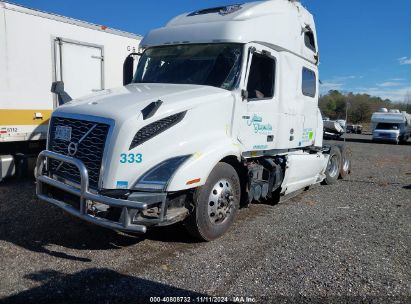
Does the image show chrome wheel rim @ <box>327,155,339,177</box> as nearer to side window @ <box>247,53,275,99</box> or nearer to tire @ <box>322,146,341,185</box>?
tire @ <box>322,146,341,185</box>

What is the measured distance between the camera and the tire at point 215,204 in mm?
4879

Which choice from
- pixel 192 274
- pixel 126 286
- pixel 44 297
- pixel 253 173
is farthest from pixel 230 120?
pixel 44 297

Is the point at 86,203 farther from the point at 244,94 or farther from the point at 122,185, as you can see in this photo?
the point at 244,94

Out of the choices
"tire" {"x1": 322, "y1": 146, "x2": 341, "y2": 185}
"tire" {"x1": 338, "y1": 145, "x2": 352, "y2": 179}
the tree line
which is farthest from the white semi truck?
the tree line

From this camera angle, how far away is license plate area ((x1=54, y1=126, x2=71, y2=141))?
15.9ft

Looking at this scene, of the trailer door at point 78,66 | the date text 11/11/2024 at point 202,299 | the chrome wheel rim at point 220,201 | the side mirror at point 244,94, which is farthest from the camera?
the trailer door at point 78,66

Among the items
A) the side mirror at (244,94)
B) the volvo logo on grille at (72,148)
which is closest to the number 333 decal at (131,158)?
the volvo logo on grille at (72,148)

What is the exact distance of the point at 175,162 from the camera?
454 cm

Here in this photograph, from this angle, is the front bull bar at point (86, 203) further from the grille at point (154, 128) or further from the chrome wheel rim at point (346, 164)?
the chrome wheel rim at point (346, 164)

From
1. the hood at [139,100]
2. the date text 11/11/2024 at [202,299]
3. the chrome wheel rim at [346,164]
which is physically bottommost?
the date text 11/11/2024 at [202,299]

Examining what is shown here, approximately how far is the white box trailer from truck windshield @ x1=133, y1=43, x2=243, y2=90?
285 cm

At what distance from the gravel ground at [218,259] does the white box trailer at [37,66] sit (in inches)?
68.7

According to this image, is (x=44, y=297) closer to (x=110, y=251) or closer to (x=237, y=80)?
(x=110, y=251)

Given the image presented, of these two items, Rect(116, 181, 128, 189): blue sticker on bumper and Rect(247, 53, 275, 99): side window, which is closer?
Rect(116, 181, 128, 189): blue sticker on bumper
